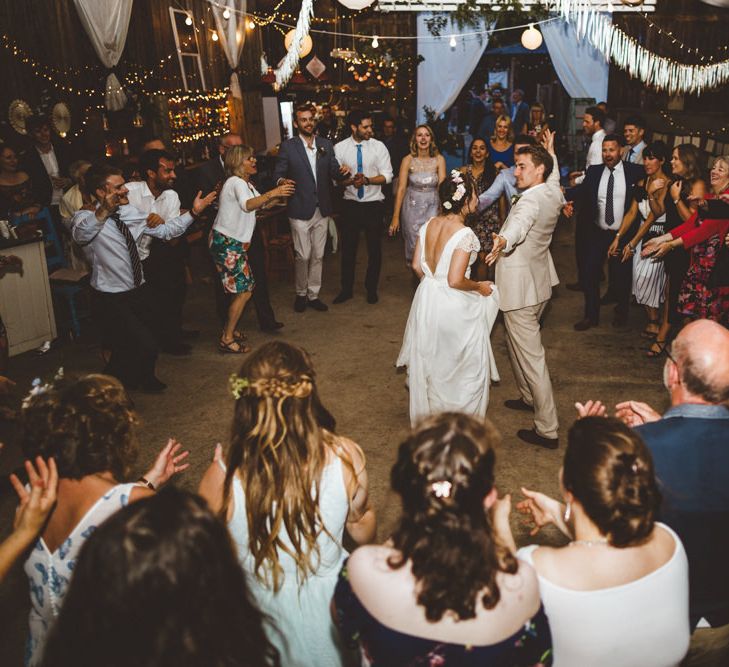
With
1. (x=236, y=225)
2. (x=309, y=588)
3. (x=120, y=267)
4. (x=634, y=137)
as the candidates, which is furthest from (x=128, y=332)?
(x=634, y=137)

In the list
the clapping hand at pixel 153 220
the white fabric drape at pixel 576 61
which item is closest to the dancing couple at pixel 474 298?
the clapping hand at pixel 153 220

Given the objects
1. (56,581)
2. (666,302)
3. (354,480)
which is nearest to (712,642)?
(354,480)

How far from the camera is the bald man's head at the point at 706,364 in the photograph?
185cm

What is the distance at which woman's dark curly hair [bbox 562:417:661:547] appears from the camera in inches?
57.2

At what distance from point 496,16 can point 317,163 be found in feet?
17.9

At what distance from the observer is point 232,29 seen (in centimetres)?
990

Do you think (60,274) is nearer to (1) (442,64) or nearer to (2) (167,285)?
(2) (167,285)

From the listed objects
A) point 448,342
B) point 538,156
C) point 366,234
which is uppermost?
point 538,156

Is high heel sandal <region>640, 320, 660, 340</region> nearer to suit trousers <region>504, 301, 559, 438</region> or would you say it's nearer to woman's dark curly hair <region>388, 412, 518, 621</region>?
suit trousers <region>504, 301, 559, 438</region>

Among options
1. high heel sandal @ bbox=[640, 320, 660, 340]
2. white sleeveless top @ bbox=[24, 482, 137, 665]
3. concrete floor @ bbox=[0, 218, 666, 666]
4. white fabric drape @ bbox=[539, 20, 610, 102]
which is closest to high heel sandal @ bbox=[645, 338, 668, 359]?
concrete floor @ bbox=[0, 218, 666, 666]

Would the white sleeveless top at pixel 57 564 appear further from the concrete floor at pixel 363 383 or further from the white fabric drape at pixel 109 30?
the white fabric drape at pixel 109 30

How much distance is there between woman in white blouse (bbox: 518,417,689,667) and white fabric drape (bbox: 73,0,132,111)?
7152mm

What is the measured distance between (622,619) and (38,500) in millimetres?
1342

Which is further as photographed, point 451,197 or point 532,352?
point 532,352
